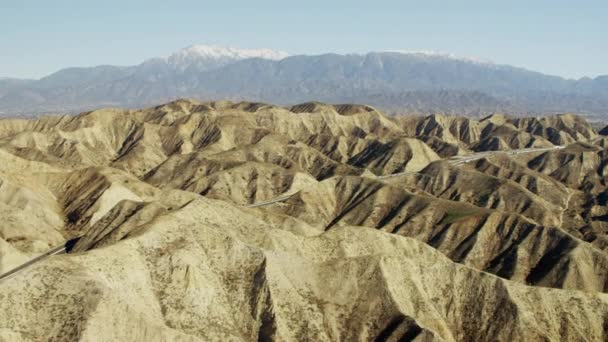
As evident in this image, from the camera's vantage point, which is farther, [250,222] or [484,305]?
[250,222]

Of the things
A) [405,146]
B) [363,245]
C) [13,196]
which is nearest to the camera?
[363,245]

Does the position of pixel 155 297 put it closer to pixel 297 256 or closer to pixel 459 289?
pixel 297 256

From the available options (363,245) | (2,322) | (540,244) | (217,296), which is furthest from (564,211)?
(2,322)

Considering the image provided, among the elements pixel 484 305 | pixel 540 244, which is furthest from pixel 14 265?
pixel 540 244

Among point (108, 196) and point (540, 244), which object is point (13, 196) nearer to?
point (108, 196)

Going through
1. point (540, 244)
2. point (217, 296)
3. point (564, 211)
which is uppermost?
point (217, 296)

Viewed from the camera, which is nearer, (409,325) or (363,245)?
A: (409,325)

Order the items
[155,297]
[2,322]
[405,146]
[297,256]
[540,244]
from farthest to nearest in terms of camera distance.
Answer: [405,146] < [540,244] < [297,256] < [155,297] < [2,322]

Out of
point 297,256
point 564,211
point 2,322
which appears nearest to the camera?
point 2,322

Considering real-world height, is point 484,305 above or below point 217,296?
below
